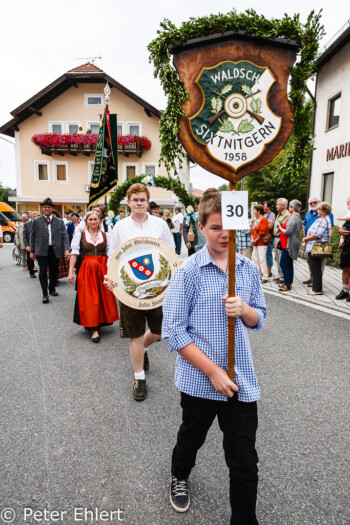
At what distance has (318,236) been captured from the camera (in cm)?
698

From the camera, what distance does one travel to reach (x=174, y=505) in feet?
6.56

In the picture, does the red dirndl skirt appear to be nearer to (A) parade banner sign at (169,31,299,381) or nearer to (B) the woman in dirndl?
(B) the woman in dirndl

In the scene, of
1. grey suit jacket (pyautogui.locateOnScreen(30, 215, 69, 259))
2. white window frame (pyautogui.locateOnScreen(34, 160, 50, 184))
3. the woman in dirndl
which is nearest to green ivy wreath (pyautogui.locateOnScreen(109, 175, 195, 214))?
grey suit jacket (pyautogui.locateOnScreen(30, 215, 69, 259))

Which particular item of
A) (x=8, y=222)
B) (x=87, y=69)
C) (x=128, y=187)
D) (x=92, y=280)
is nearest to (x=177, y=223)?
(x=128, y=187)

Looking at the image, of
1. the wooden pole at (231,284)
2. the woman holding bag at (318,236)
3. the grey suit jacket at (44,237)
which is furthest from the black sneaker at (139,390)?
the woman holding bag at (318,236)

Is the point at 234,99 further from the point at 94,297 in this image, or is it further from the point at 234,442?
the point at 94,297

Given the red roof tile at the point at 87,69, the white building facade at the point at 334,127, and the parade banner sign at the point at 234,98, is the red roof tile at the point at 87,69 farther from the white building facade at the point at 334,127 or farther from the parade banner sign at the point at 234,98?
the parade banner sign at the point at 234,98

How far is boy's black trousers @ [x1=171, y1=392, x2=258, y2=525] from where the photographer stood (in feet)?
5.23

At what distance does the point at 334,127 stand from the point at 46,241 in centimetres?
1158

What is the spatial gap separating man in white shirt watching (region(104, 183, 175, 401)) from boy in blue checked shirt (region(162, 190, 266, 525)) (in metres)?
1.43

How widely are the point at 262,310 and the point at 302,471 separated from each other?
4.20 feet

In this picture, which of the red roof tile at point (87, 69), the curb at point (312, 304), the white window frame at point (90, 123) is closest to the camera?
the curb at point (312, 304)

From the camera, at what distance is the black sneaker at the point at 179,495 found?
1.99 meters

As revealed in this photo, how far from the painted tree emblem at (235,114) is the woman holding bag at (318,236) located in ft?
18.1
